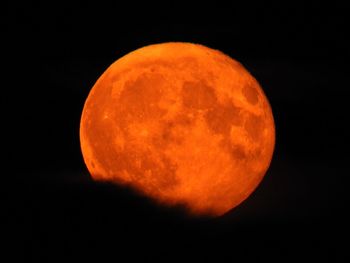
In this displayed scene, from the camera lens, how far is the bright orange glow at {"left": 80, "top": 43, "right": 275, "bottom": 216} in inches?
181

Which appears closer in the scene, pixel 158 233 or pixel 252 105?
pixel 158 233

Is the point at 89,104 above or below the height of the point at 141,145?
above

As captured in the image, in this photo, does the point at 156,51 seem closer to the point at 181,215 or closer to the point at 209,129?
the point at 209,129

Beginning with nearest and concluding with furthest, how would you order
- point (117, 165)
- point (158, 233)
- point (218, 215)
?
point (158, 233) → point (117, 165) → point (218, 215)

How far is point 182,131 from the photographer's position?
457 centimetres

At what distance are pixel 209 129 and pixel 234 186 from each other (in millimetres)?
619

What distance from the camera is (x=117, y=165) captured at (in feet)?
15.6

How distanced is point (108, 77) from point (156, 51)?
1.71 feet

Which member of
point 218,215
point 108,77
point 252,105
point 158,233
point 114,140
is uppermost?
point 108,77

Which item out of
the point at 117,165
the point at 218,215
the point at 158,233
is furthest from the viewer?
the point at 218,215

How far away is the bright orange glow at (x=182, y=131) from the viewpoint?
4.59m

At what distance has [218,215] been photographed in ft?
16.6

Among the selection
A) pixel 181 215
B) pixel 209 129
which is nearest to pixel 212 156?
pixel 209 129

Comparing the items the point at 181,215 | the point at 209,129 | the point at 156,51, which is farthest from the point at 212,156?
the point at 156,51
